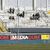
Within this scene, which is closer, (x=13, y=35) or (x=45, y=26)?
(x=13, y=35)

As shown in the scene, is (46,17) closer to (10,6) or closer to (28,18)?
(28,18)

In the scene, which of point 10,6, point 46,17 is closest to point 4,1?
point 10,6

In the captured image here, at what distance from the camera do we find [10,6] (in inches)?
697

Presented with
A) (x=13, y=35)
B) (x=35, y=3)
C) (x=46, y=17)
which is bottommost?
(x=13, y=35)

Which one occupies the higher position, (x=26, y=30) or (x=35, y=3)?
(x=35, y=3)

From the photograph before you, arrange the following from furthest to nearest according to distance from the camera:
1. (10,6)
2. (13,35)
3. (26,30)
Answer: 1. (10,6)
2. (26,30)
3. (13,35)

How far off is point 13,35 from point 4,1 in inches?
156

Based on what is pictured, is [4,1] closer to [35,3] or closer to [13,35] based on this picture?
[35,3]

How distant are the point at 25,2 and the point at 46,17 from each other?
2.02 m

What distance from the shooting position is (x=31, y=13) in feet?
58.7

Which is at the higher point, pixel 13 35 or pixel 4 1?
pixel 4 1

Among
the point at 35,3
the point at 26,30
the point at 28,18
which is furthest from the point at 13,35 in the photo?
the point at 35,3

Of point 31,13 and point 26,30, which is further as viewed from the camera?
point 31,13

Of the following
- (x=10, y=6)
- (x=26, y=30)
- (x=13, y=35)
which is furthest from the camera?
(x=10, y=6)
